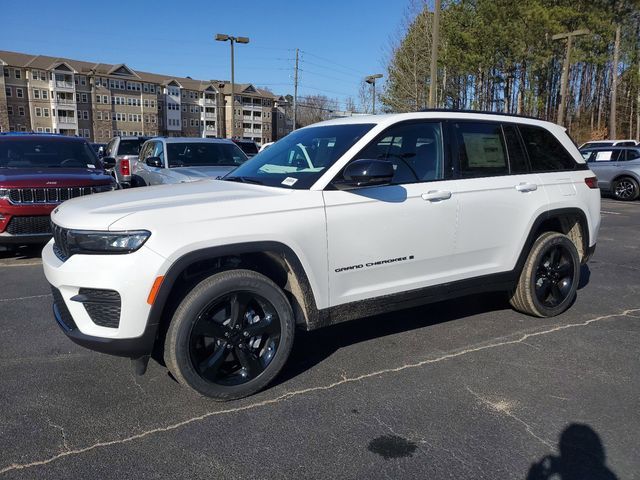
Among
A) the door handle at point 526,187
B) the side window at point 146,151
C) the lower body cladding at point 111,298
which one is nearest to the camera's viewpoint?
the lower body cladding at point 111,298

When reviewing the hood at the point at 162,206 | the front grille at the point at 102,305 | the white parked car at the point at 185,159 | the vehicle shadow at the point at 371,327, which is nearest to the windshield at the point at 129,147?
the white parked car at the point at 185,159

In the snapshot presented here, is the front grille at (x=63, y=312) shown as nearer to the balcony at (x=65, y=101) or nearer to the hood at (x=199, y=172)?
the hood at (x=199, y=172)

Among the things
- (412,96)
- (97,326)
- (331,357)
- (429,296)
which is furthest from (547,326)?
(412,96)

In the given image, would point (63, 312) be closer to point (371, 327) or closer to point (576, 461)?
point (371, 327)

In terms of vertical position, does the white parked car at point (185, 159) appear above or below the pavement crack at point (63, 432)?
above

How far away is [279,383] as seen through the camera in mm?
3455

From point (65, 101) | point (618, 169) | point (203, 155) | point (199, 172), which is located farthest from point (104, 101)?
point (199, 172)

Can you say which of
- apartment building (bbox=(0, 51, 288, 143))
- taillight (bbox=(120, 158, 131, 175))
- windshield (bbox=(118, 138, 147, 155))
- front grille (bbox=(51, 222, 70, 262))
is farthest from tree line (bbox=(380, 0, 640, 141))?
apartment building (bbox=(0, 51, 288, 143))

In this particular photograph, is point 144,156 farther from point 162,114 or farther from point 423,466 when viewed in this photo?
point 162,114

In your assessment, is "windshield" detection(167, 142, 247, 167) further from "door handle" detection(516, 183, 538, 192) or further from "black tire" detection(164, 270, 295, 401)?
"black tire" detection(164, 270, 295, 401)

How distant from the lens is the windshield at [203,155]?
9.23 m

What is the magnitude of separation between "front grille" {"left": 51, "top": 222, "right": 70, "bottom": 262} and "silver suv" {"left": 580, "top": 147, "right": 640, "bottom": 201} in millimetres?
16577

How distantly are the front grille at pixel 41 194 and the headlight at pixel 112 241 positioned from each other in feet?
15.4

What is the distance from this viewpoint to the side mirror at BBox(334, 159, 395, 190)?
330 cm
